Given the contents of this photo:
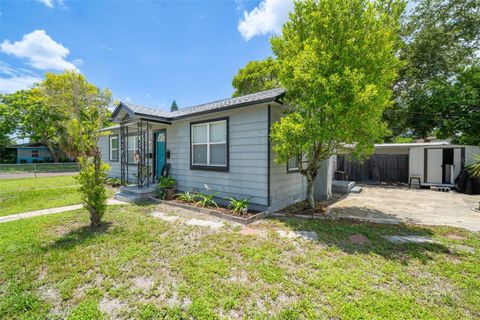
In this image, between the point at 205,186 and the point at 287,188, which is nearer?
the point at 287,188

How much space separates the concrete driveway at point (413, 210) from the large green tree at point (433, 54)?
7.44 meters

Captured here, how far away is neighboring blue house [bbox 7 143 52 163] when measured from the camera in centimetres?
3100

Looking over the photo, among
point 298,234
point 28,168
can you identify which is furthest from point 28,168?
point 298,234

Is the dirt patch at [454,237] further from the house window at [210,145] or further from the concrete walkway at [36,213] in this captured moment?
the concrete walkway at [36,213]

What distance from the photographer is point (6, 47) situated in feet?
44.5

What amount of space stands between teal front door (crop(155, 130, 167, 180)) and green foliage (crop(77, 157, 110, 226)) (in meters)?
4.46

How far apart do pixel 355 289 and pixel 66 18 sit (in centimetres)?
1290

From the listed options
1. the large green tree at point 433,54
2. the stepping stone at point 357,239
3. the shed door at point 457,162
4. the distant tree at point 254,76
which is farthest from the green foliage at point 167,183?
the distant tree at point 254,76

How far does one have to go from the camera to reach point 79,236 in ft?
14.1

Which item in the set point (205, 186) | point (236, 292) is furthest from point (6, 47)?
point (236, 292)

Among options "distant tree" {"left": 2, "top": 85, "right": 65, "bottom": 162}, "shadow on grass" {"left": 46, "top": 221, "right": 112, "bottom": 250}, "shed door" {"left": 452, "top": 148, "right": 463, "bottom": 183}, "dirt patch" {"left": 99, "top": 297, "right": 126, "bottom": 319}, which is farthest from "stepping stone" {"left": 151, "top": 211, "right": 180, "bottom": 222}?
"distant tree" {"left": 2, "top": 85, "right": 65, "bottom": 162}

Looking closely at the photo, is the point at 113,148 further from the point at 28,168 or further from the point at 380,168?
the point at 380,168

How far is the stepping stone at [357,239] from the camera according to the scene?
13.5ft

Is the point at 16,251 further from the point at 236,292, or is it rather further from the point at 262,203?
the point at 262,203
